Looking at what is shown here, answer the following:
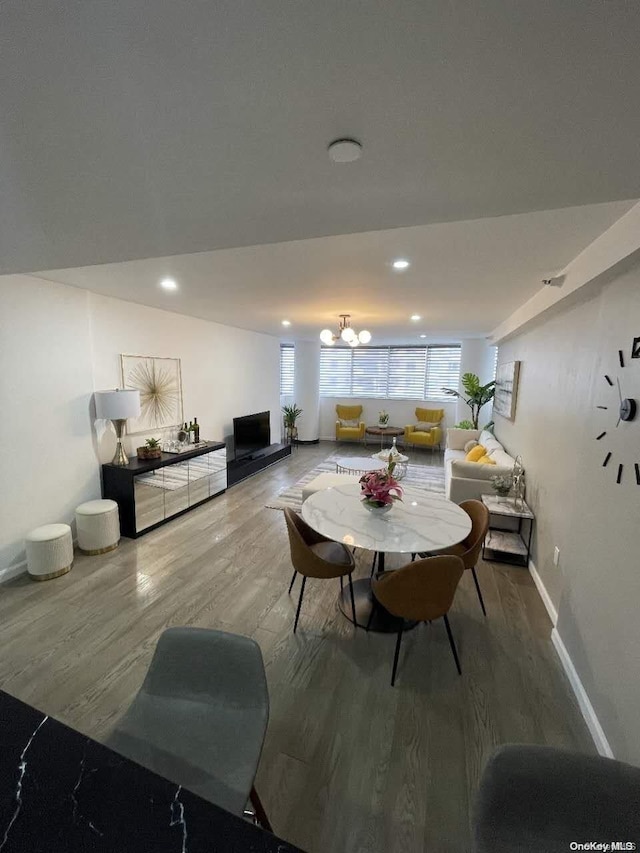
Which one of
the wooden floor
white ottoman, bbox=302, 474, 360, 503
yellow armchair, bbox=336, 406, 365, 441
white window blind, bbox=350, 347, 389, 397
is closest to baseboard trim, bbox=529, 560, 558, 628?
the wooden floor

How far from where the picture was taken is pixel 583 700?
1774 mm

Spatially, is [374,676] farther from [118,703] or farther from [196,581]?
[196,581]

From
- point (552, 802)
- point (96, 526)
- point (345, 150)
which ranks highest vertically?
point (345, 150)

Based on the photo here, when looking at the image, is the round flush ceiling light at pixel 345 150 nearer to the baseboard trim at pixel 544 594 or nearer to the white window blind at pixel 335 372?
the baseboard trim at pixel 544 594

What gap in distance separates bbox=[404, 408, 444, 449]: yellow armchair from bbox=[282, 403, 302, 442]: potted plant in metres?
2.57

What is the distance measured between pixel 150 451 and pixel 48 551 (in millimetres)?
1318

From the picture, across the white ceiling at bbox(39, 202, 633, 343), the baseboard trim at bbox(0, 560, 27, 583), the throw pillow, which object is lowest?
the baseboard trim at bbox(0, 560, 27, 583)

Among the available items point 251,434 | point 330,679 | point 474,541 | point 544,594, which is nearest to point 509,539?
point 544,594

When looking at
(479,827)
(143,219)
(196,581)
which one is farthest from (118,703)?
(143,219)

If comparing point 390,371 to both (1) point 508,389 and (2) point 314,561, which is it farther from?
(2) point 314,561

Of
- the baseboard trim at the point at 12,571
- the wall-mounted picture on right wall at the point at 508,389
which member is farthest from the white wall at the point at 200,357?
the wall-mounted picture on right wall at the point at 508,389

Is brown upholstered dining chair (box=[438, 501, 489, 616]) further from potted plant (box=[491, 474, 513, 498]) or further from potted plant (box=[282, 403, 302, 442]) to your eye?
potted plant (box=[282, 403, 302, 442])

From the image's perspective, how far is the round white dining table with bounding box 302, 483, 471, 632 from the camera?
202 centimetres

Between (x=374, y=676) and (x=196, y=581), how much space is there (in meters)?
1.60
